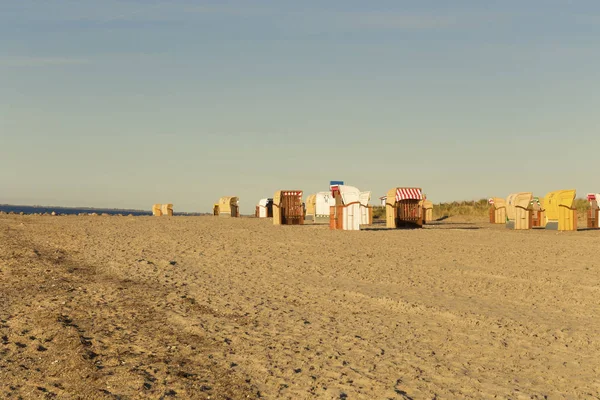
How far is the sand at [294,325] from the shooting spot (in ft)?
20.5

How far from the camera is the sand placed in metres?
6.25

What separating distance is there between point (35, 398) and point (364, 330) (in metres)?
4.27

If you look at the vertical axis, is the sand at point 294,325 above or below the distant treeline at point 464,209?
below

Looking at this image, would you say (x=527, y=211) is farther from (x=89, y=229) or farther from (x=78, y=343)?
(x=78, y=343)

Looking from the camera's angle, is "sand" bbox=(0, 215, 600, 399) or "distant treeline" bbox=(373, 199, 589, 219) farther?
"distant treeline" bbox=(373, 199, 589, 219)

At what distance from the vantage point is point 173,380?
6270 millimetres

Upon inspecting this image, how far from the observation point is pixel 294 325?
8758mm

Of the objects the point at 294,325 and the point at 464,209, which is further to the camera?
the point at 464,209

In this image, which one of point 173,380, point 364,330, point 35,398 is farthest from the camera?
point 364,330

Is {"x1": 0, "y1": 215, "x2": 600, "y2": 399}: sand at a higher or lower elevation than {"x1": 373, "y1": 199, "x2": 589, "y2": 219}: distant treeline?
lower

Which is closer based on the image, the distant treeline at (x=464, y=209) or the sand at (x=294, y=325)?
the sand at (x=294, y=325)

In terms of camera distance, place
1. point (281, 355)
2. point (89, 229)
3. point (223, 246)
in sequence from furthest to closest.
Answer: point (89, 229), point (223, 246), point (281, 355)

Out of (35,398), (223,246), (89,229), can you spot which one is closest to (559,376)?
(35,398)

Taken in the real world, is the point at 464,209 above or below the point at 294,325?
above
